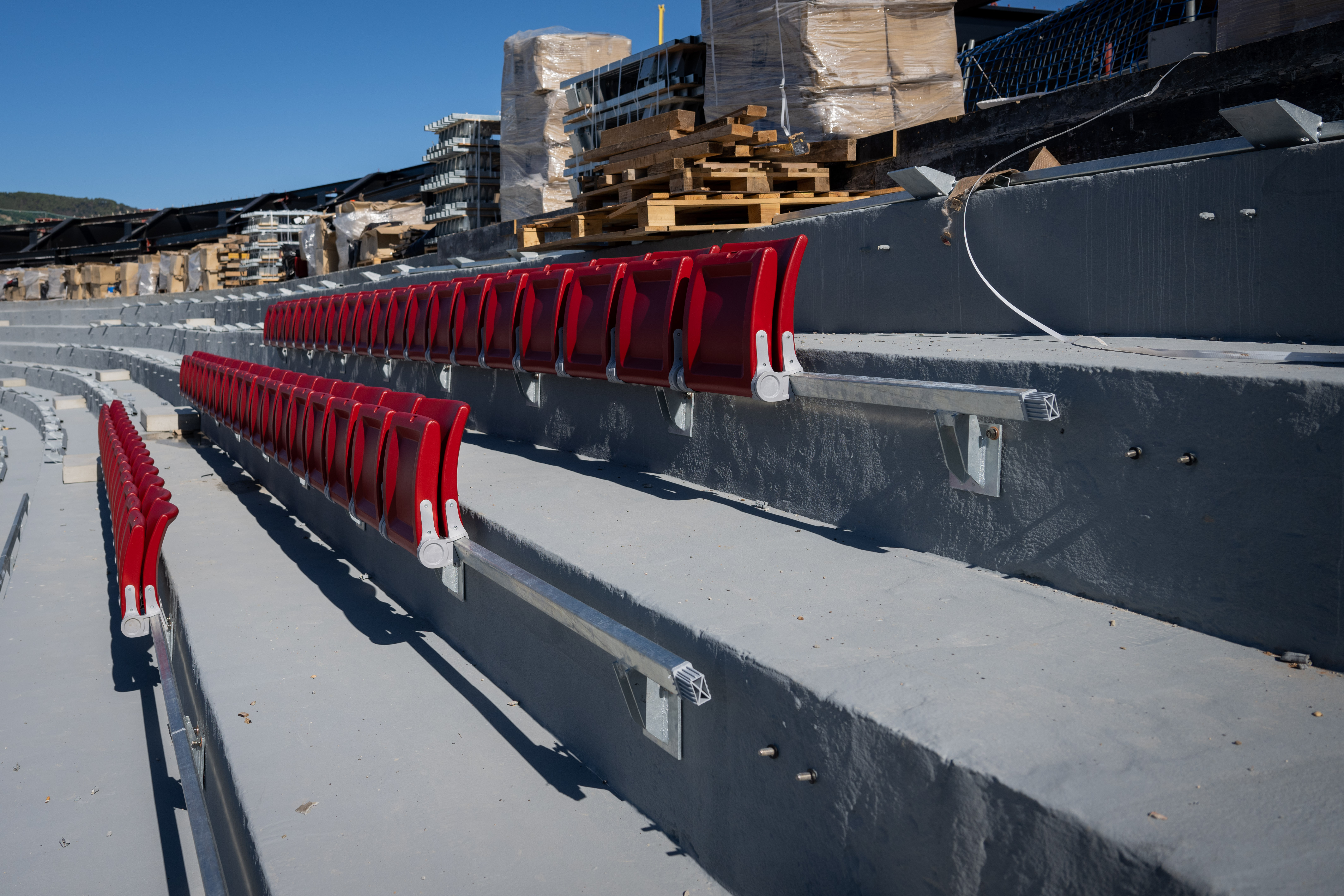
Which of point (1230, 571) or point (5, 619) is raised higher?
point (1230, 571)

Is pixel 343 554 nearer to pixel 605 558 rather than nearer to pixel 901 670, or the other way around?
pixel 605 558

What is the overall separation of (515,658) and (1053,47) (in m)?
11.1

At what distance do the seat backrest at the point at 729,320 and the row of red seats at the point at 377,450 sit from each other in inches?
34.4

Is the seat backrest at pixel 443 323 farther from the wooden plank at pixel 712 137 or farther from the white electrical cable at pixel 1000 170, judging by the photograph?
the white electrical cable at pixel 1000 170

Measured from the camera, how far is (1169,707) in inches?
61.5

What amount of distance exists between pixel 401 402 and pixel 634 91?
571cm

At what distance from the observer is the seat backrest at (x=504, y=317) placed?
4.72 m

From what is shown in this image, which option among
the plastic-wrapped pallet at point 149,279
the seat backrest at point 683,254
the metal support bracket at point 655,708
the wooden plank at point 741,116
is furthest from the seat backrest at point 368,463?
the plastic-wrapped pallet at point 149,279

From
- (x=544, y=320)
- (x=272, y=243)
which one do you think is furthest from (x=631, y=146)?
(x=272, y=243)

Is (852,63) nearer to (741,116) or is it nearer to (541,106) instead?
(741,116)

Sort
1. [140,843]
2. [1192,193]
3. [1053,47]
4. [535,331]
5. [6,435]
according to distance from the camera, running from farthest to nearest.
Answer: [6,435], [1053,47], [535,331], [140,843], [1192,193]

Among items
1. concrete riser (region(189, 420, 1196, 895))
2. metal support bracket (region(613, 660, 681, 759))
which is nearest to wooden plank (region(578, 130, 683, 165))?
concrete riser (region(189, 420, 1196, 895))

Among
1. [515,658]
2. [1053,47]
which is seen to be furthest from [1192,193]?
[1053,47]

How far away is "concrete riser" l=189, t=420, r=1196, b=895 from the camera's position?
131 centimetres
